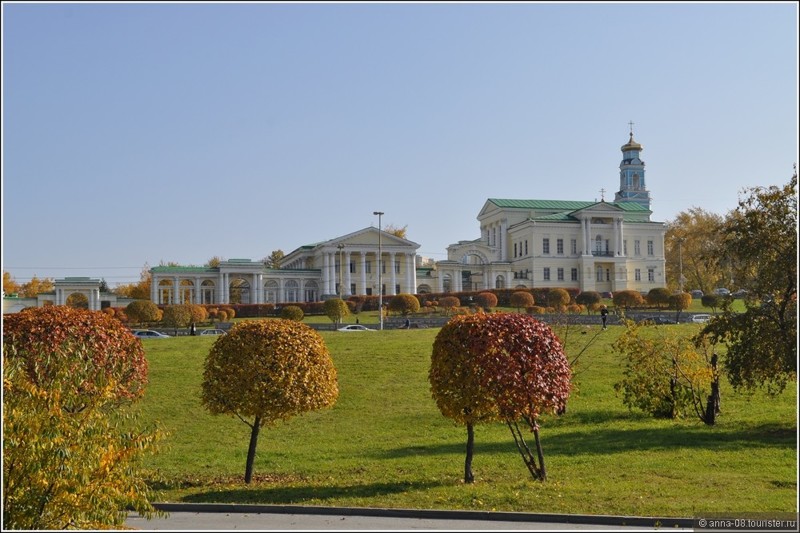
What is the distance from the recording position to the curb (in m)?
12.6

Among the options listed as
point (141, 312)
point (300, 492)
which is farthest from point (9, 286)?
point (300, 492)

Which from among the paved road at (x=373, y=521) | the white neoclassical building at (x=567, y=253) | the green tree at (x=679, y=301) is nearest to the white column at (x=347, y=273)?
the white neoclassical building at (x=567, y=253)

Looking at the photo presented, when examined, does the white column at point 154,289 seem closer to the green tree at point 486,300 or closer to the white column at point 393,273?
the white column at point 393,273

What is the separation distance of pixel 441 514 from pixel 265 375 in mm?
4668

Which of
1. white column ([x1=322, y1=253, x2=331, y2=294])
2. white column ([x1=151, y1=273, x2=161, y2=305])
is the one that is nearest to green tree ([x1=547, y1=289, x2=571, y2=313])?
white column ([x1=322, y1=253, x2=331, y2=294])

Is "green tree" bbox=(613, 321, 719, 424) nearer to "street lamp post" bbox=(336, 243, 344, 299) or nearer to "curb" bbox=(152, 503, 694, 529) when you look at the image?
"curb" bbox=(152, 503, 694, 529)

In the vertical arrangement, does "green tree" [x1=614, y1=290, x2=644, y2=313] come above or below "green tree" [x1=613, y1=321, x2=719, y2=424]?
above

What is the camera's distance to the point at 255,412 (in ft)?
53.8

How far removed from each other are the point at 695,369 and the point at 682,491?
9.24m

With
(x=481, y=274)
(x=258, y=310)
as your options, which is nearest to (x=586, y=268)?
(x=481, y=274)

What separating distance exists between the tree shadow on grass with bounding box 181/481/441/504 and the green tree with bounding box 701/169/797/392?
8.89 m

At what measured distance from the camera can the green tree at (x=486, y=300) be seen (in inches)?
2382

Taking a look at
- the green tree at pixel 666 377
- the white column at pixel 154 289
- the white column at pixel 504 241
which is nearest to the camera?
the green tree at pixel 666 377

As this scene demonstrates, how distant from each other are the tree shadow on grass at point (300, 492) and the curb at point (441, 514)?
20.8 inches
